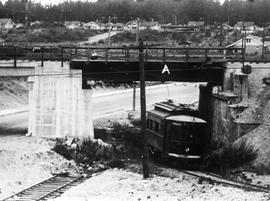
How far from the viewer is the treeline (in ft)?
511

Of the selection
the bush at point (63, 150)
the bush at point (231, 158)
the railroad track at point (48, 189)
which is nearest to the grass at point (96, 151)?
the bush at point (63, 150)

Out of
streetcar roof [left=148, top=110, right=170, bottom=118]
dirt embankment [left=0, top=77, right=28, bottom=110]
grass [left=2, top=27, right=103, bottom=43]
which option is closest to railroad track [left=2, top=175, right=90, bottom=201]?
streetcar roof [left=148, top=110, right=170, bottom=118]

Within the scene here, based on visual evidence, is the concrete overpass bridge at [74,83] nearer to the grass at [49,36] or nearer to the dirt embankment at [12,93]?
the dirt embankment at [12,93]

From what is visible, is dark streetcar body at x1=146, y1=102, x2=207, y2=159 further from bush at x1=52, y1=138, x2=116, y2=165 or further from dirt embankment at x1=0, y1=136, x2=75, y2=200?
dirt embankment at x1=0, y1=136, x2=75, y2=200

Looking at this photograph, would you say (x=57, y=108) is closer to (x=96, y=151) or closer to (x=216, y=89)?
(x=96, y=151)

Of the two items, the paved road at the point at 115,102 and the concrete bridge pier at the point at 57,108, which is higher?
the concrete bridge pier at the point at 57,108

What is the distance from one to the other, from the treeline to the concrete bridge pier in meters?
116

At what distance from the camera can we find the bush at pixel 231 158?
30.0 metres

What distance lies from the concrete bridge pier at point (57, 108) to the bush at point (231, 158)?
29.1ft

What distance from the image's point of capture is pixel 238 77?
35.8m

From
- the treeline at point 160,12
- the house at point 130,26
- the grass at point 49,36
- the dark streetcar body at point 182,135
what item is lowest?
the dark streetcar body at point 182,135

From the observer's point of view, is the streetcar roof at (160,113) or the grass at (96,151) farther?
the streetcar roof at (160,113)

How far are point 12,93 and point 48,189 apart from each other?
37216mm

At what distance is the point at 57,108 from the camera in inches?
1401
